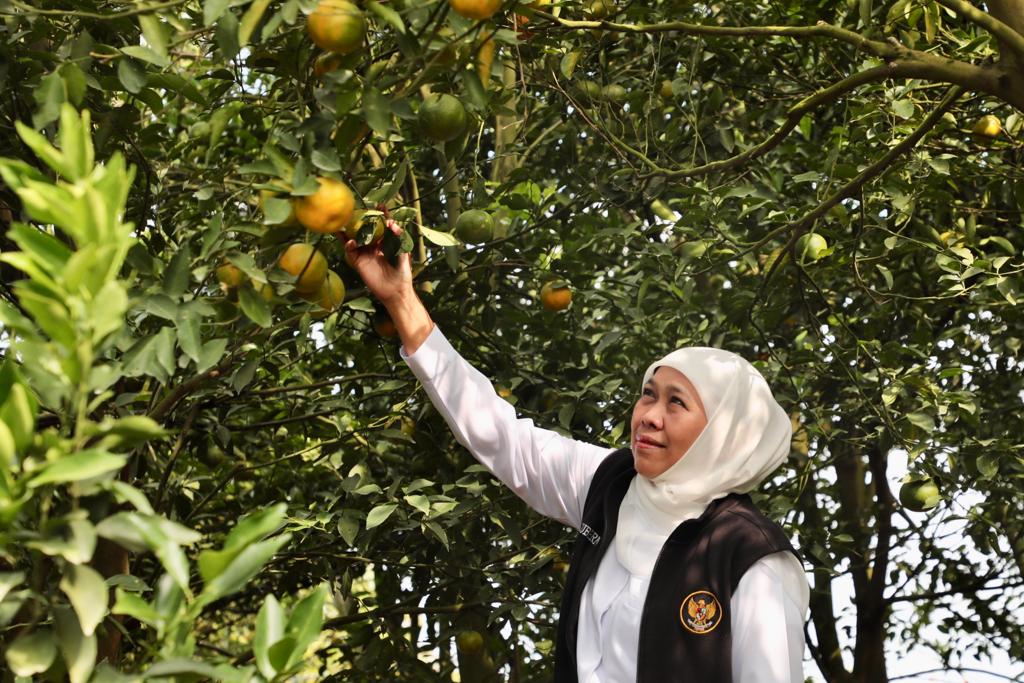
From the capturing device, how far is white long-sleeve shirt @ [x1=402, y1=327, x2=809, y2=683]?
2.04 metres

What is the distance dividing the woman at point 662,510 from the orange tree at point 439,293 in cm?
18

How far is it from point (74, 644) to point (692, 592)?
43.6 inches

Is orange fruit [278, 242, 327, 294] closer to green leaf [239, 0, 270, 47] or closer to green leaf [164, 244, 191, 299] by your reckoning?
green leaf [164, 244, 191, 299]

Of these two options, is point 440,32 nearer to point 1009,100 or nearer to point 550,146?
point 1009,100

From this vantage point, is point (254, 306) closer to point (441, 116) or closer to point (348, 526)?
point (441, 116)

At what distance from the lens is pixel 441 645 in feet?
11.0

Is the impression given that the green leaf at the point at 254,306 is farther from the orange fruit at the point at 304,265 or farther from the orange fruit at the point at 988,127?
the orange fruit at the point at 988,127

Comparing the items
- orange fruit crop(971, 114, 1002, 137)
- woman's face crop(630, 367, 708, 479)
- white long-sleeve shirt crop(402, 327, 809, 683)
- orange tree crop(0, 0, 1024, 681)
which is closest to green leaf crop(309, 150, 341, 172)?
orange tree crop(0, 0, 1024, 681)

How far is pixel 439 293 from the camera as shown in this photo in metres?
2.78

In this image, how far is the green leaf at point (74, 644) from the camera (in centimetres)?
122

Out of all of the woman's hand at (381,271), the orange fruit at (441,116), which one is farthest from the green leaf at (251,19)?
the woman's hand at (381,271)

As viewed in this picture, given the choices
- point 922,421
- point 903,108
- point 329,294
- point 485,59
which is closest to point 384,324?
point 329,294

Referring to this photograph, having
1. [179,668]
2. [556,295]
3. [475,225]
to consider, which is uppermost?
[556,295]

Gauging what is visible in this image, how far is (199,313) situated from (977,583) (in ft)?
11.3
